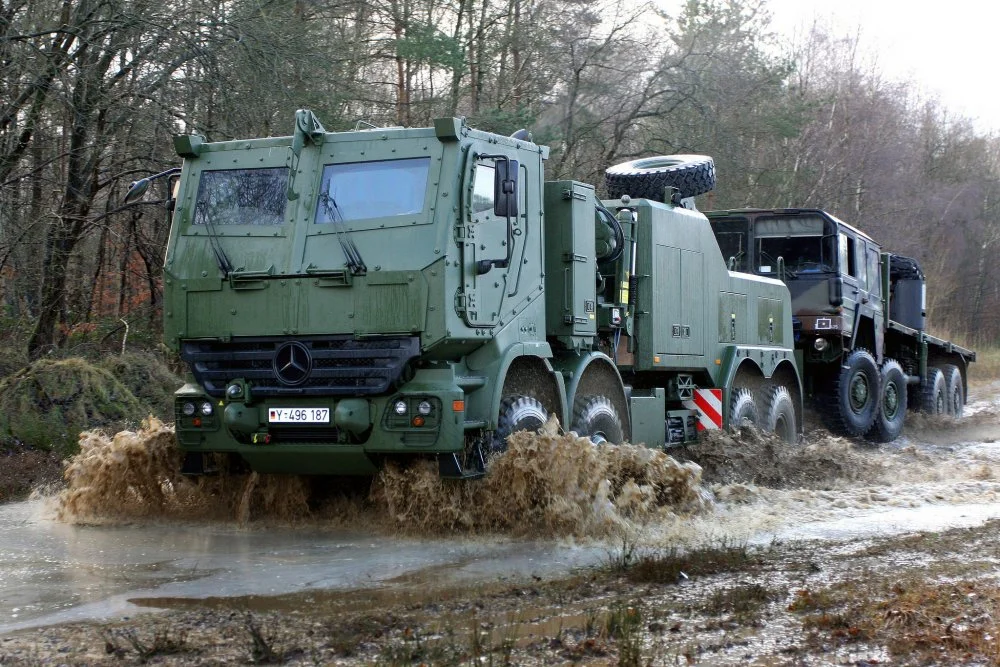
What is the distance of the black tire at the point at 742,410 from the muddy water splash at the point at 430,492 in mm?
3155

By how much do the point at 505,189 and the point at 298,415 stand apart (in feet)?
6.95

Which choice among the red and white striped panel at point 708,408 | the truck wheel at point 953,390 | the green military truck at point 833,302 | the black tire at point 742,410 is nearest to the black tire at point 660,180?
the red and white striped panel at point 708,408

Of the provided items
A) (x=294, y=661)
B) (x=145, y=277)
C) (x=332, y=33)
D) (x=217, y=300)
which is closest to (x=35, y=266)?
(x=145, y=277)

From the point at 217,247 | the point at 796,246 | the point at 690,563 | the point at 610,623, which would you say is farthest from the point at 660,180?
the point at 610,623

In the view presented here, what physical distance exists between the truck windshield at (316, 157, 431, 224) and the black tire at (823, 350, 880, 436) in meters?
9.63

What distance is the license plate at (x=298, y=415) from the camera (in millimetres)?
8336

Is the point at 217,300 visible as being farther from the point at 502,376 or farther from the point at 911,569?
the point at 911,569

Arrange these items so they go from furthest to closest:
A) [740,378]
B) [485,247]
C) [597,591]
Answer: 1. [740,378]
2. [485,247]
3. [597,591]

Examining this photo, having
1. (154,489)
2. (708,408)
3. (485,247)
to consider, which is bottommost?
(154,489)

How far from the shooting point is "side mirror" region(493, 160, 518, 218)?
336 inches

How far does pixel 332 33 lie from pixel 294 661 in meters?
13.0

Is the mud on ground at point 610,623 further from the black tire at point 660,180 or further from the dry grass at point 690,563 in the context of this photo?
the black tire at point 660,180

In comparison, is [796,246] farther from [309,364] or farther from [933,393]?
[309,364]

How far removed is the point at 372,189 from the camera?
28.3 ft
